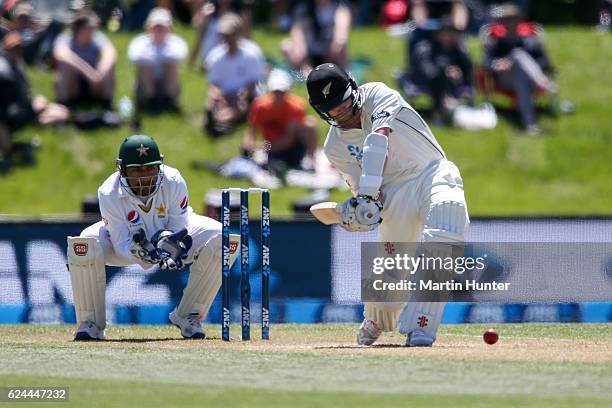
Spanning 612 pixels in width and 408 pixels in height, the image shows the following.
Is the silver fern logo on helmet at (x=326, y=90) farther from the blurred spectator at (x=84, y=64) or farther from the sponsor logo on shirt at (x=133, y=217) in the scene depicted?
the blurred spectator at (x=84, y=64)

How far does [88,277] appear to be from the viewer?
33.6 ft

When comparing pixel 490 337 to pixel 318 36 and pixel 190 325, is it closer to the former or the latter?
pixel 190 325

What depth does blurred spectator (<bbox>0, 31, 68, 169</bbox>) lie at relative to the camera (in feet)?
55.2

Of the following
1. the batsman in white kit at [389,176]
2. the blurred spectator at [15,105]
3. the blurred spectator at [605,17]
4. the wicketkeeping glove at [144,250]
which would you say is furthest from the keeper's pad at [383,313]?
the blurred spectator at [605,17]

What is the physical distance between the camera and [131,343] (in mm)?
9922

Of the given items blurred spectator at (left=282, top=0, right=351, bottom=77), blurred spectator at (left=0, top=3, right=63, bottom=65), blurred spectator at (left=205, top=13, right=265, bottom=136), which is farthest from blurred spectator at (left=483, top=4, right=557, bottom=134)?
blurred spectator at (left=0, top=3, right=63, bottom=65)

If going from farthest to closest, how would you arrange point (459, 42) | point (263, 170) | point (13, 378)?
point (459, 42), point (263, 170), point (13, 378)

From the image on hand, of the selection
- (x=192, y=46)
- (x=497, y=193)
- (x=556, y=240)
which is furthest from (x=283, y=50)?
(x=556, y=240)

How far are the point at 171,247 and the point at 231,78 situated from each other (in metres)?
7.52

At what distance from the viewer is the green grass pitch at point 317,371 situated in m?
6.99

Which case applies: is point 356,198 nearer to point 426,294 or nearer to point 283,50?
point 426,294

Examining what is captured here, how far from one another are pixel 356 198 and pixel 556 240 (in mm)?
4111

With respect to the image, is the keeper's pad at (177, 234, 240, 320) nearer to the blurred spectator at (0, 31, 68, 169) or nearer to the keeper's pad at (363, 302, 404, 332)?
the keeper's pad at (363, 302, 404, 332)

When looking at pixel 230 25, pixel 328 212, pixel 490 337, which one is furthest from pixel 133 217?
pixel 230 25
